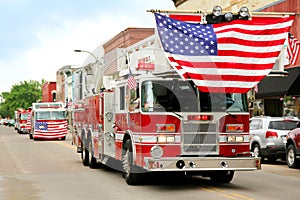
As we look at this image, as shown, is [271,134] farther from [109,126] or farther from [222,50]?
[222,50]

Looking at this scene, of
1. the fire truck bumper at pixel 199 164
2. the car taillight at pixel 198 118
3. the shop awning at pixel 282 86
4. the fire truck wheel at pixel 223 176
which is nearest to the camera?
the fire truck bumper at pixel 199 164

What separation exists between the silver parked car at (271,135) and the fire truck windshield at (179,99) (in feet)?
26.1

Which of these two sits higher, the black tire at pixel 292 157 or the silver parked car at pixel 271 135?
the silver parked car at pixel 271 135

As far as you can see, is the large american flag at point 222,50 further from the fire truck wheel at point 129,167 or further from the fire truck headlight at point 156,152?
the fire truck wheel at point 129,167

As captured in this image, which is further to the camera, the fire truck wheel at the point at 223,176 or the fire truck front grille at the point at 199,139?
the fire truck wheel at the point at 223,176

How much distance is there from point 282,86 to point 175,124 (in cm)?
1694

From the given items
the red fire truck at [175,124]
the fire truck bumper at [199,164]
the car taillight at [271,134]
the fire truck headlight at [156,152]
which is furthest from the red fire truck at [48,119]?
the fire truck bumper at [199,164]

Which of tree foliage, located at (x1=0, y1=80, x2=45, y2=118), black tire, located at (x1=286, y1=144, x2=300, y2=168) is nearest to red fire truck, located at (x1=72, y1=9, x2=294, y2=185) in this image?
black tire, located at (x1=286, y1=144, x2=300, y2=168)

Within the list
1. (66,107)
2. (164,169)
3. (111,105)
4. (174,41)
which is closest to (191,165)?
(164,169)

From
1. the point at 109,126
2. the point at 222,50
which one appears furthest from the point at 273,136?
the point at 222,50

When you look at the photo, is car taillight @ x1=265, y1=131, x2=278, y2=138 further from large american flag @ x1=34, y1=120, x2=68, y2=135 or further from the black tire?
large american flag @ x1=34, y1=120, x2=68, y2=135

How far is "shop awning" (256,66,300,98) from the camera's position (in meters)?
27.6

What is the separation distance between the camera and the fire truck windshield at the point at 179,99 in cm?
1295

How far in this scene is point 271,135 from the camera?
2102 cm
